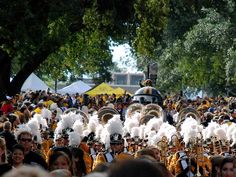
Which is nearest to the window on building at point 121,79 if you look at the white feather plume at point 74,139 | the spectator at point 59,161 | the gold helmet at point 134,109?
the gold helmet at point 134,109

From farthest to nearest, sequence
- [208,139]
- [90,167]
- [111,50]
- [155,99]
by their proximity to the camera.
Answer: [111,50]
[155,99]
[208,139]
[90,167]

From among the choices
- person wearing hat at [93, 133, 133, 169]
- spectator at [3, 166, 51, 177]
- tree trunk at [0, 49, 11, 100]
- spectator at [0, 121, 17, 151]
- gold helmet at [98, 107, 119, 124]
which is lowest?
spectator at [3, 166, 51, 177]

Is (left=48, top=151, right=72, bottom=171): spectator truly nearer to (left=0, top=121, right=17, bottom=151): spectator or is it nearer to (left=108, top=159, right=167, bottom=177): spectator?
(left=0, top=121, right=17, bottom=151): spectator

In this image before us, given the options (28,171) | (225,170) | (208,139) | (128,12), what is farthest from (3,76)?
(28,171)

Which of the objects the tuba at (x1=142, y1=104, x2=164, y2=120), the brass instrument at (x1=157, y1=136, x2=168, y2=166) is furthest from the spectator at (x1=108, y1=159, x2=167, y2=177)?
the tuba at (x1=142, y1=104, x2=164, y2=120)

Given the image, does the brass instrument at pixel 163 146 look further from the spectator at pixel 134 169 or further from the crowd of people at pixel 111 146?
the spectator at pixel 134 169

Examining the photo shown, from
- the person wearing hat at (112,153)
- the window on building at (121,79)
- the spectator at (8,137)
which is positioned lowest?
the person wearing hat at (112,153)

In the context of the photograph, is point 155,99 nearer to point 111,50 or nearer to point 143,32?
point 111,50

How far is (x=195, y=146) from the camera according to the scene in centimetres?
1511

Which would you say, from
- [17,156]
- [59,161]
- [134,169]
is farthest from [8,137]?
[134,169]

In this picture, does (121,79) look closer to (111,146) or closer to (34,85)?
(34,85)

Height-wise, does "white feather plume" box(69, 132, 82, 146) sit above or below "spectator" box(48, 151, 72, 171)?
above

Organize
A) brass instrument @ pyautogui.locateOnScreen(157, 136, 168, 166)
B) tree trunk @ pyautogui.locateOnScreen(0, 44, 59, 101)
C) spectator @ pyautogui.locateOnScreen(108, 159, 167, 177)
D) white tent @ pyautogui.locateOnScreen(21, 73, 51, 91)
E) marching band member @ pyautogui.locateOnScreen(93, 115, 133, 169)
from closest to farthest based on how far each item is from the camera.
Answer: spectator @ pyautogui.locateOnScreen(108, 159, 167, 177) < marching band member @ pyautogui.locateOnScreen(93, 115, 133, 169) < brass instrument @ pyautogui.locateOnScreen(157, 136, 168, 166) < tree trunk @ pyautogui.locateOnScreen(0, 44, 59, 101) < white tent @ pyautogui.locateOnScreen(21, 73, 51, 91)

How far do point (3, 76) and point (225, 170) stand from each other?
22.0 m
